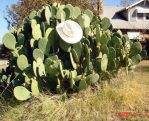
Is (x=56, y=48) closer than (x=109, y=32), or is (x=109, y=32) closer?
(x=56, y=48)

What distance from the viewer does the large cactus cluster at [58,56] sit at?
→ 26.8 ft

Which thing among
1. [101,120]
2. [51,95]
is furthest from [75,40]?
[101,120]

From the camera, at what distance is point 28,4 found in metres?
43.8

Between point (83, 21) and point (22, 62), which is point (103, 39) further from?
point (22, 62)

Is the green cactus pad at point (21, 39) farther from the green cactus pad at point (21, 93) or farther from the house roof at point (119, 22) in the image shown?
the house roof at point (119, 22)

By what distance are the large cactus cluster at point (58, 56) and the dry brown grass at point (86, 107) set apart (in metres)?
0.23

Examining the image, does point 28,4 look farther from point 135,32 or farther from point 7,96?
point 7,96

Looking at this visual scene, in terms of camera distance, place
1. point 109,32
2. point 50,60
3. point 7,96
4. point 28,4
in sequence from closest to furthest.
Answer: point 50,60 < point 7,96 < point 109,32 < point 28,4

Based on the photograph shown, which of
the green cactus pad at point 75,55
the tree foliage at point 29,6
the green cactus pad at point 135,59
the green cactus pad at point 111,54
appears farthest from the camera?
the tree foliage at point 29,6

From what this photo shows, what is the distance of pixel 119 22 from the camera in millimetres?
45438

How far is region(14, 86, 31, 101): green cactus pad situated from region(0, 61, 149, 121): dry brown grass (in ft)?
0.65

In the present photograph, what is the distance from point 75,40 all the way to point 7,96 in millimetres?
1894

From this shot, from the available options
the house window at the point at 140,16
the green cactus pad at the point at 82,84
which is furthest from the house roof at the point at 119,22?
the green cactus pad at the point at 82,84

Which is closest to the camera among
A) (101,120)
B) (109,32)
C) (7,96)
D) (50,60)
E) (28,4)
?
(101,120)
